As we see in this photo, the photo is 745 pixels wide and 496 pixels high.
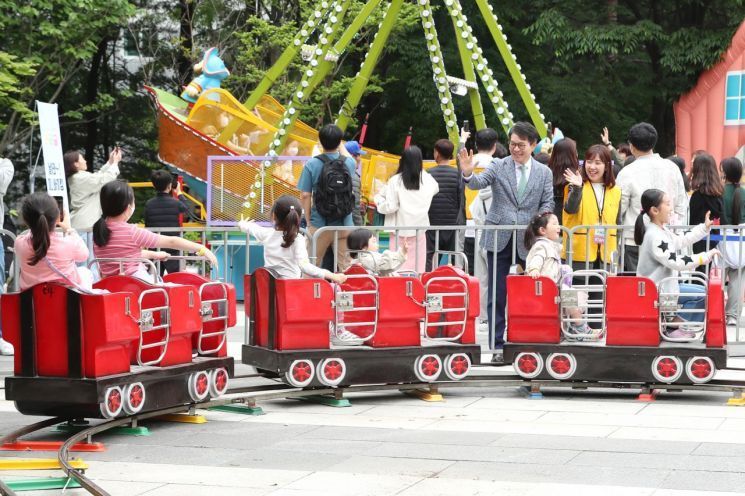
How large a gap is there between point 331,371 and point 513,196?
109 inches

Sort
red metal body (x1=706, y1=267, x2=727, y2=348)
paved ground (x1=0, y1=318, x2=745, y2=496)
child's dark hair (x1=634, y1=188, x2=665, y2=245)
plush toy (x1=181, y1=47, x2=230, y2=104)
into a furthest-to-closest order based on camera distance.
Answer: plush toy (x1=181, y1=47, x2=230, y2=104) → child's dark hair (x1=634, y1=188, x2=665, y2=245) → red metal body (x1=706, y1=267, x2=727, y2=348) → paved ground (x1=0, y1=318, x2=745, y2=496)

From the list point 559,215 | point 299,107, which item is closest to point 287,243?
point 559,215

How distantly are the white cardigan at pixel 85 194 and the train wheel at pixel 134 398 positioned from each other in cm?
624

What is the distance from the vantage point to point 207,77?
2194cm

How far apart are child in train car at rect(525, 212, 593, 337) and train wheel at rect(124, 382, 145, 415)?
3.34 m

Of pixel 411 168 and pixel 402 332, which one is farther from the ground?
pixel 411 168

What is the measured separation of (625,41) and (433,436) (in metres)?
18.7

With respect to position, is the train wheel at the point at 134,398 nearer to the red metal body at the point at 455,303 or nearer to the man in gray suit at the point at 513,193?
the red metal body at the point at 455,303

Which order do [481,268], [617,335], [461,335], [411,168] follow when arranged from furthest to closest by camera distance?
[411,168] < [481,268] < [461,335] < [617,335]

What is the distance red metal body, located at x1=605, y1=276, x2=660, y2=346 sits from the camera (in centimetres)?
1038

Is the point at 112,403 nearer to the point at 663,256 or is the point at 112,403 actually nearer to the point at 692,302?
the point at 663,256

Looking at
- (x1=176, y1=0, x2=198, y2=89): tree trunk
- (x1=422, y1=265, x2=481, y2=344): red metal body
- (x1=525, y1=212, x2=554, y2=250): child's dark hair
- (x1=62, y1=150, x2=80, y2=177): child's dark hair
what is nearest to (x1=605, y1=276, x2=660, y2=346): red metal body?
(x1=525, y1=212, x2=554, y2=250): child's dark hair

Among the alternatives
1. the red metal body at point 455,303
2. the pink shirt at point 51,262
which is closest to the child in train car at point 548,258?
the red metal body at point 455,303

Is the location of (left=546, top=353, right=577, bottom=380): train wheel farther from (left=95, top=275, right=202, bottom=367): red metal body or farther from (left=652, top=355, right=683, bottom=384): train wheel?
(left=95, top=275, right=202, bottom=367): red metal body
